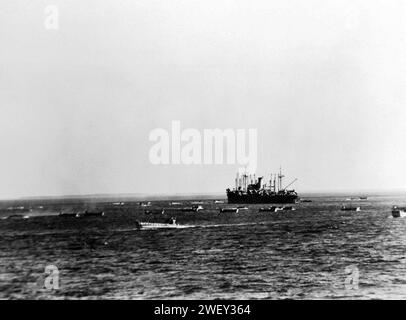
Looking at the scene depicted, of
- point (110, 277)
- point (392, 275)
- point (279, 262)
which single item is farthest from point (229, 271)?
point (392, 275)

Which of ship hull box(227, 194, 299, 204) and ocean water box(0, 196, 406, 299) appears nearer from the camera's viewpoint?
ocean water box(0, 196, 406, 299)

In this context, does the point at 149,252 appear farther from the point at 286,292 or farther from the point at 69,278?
the point at 286,292

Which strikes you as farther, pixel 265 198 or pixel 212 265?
pixel 265 198

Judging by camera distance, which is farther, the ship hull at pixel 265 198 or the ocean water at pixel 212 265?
the ship hull at pixel 265 198

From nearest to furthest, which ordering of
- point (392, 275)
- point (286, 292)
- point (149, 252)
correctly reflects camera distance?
point (286, 292) → point (392, 275) → point (149, 252)

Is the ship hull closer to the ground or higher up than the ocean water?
higher up

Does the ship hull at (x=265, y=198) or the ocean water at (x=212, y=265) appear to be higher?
the ship hull at (x=265, y=198)

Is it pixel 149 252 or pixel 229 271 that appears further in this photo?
pixel 149 252

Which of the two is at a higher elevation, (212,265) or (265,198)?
(265,198)

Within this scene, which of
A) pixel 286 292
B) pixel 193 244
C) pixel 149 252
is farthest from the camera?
pixel 193 244
